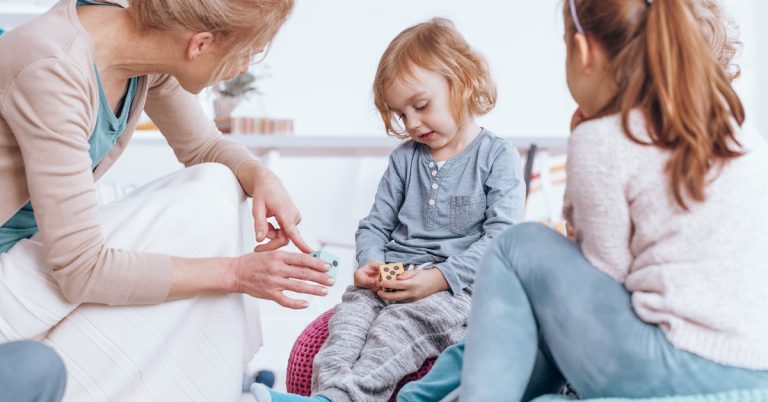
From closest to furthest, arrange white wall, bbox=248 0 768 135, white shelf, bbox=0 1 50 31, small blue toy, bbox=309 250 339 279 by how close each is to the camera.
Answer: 1. small blue toy, bbox=309 250 339 279
2. white shelf, bbox=0 1 50 31
3. white wall, bbox=248 0 768 135

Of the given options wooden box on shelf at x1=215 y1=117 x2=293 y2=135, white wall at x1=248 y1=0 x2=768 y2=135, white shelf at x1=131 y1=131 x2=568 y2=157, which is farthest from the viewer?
white wall at x1=248 y1=0 x2=768 y2=135

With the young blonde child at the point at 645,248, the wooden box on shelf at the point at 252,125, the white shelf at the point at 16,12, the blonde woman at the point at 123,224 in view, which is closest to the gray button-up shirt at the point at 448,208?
the blonde woman at the point at 123,224

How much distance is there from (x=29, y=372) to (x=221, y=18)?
61 cm

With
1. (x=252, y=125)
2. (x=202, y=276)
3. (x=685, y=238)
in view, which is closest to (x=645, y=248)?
(x=685, y=238)

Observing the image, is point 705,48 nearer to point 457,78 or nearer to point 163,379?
point 457,78

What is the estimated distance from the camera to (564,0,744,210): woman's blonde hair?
99cm

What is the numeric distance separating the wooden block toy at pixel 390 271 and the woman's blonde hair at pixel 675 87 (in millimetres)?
644

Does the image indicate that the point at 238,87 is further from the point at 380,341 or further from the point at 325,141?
the point at 380,341

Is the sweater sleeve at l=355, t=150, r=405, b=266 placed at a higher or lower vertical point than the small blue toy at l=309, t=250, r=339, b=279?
lower

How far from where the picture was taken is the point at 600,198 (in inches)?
40.3

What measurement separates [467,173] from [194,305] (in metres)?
0.68

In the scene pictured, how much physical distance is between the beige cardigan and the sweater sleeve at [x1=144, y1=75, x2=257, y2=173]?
344mm

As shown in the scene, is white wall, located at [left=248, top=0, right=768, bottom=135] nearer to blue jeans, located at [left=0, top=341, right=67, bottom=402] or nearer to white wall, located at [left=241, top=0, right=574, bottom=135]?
white wall, located at [left=241, top=0, right=574, bottom=135]

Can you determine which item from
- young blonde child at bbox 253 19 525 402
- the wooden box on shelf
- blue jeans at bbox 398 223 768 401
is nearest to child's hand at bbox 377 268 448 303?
young blonde child at bbox 253 19 525 402
